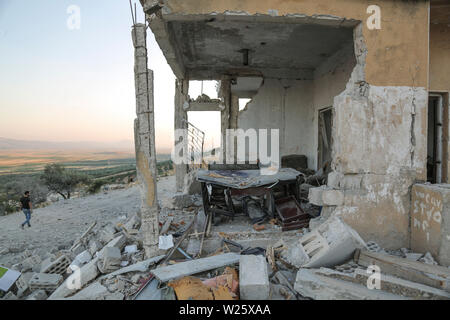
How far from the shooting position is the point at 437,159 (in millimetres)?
5609

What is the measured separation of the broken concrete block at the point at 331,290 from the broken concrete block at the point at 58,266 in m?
3.70

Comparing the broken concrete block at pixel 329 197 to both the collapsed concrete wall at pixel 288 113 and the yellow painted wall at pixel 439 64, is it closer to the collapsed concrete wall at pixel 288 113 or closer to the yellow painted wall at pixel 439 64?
the yellow painted wall at pixel 439 64

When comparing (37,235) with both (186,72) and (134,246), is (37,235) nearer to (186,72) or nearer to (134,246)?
(134,246)

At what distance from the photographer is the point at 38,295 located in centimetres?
331

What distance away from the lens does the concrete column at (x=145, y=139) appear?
143 inches

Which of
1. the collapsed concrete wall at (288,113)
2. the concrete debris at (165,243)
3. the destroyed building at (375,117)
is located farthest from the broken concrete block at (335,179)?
the collapsed concrete wall at (288,113)

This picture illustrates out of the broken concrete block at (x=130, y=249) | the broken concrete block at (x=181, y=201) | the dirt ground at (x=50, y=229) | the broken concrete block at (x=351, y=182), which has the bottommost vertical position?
the dirt ground at (x=50, y=229)

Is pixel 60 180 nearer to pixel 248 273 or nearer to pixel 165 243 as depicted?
pixel 165 243

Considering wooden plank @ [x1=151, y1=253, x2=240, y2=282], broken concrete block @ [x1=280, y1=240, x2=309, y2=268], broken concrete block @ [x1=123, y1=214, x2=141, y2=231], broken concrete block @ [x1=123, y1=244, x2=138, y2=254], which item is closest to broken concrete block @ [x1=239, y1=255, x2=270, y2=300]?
wooden plank @ [x1=151, y1=253, x2=240, y2=282]

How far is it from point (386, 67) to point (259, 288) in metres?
3.79

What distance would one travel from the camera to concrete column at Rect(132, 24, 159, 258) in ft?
12.0

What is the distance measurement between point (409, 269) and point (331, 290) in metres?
1.12
